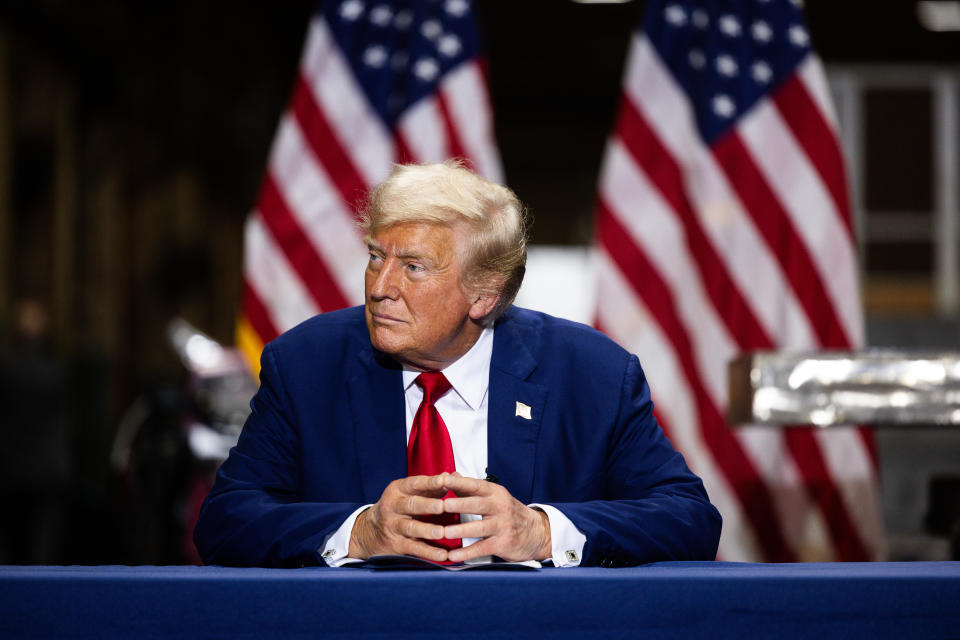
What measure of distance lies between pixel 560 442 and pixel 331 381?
1.42 ft

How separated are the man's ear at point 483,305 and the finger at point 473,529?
0.50m

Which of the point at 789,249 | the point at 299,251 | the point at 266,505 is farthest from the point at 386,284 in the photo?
the point at 789,249

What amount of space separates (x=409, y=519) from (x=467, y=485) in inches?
3.8

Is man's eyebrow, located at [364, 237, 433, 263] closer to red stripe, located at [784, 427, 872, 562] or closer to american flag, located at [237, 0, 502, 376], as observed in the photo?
american flag, located at [237, 0, 502, 376]

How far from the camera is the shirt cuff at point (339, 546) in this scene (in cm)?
171

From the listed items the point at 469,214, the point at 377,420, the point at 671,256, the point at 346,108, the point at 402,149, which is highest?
the point at 346,108

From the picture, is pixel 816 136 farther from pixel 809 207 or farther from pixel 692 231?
pixel 692 231

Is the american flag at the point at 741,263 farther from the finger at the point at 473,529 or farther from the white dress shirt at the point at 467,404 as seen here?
the finger at the point at 473,529

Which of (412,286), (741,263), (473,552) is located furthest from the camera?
(741,263)

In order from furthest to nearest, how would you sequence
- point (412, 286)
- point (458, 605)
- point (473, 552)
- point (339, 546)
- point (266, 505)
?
point (412, 286) → point (266, 505) → point (339, 546) → point (473, 552) → point (458, 605)

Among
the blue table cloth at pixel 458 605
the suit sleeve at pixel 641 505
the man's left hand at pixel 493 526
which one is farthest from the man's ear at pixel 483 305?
the blue table cloth at pixel 458 605

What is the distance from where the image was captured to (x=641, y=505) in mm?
1871

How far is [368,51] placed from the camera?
12.6ft

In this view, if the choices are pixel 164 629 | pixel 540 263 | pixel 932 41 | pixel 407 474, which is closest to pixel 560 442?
pixel 407 474
